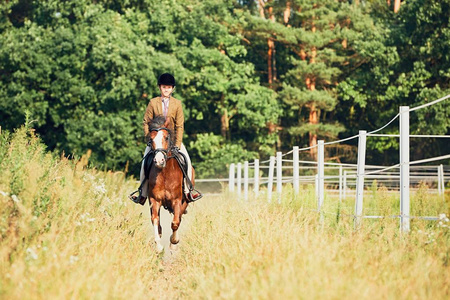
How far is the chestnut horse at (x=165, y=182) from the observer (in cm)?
1159

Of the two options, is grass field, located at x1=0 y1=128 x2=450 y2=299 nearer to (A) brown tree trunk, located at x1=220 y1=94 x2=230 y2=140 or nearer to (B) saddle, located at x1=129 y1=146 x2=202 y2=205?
(B) saddle, located at x1=129 y1=146 x2=202 y2=205

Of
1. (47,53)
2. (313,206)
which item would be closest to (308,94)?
(47,53)

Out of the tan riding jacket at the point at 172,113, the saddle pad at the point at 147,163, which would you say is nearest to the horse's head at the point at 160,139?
the tan riding jacket at the point at 172,113

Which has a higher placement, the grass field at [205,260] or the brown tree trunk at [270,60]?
the brown tree trunk at [270,60]

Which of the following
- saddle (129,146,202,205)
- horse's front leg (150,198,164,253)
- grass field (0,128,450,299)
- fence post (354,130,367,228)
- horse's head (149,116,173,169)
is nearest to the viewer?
grass field (0,128,450,299)

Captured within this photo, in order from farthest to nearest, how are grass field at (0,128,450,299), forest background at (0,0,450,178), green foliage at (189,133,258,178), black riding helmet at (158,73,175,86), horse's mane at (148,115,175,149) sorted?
green foliage at (189,133,258,178) < forest background at (0,0,450,178) < black riding helmet at (158,73,175,86) < horse's mane at (148,115,175,149) < grass field at (0,128,450,299)

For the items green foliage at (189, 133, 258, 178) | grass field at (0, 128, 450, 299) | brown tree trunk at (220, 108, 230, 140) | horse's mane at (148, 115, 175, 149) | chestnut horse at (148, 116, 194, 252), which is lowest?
grass field at (0, 128, 450, 299)

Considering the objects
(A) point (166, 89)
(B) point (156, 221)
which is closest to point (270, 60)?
(A) point (166, 89)

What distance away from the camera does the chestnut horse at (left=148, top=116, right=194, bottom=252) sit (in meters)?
11.6

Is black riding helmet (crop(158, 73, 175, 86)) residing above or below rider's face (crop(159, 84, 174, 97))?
above

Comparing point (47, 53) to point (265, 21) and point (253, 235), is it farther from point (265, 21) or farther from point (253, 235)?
point (253, 235)

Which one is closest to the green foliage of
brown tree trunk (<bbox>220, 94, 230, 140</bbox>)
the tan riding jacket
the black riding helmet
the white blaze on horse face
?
brown tree trunk (<bbox>220, 94, 230, 140</bbox>)

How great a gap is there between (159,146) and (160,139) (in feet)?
0.37

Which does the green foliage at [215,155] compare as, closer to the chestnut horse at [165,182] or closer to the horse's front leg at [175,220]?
the chestnut horse at [165,182]
